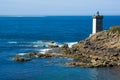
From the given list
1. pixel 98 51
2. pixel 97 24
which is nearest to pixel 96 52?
pixel 98 51

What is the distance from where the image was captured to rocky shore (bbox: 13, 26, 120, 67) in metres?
68.0

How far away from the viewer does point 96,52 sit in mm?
75688

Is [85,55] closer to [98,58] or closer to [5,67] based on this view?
[98,58]

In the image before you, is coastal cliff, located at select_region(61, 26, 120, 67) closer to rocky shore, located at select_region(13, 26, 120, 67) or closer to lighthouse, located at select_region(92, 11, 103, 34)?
rocky shore, located at select_region(13, 26, 120, 67)

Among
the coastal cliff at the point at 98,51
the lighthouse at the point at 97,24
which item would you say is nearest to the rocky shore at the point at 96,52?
the coastal cliff at the point at 98,51

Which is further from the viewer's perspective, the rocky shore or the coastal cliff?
the rocky shore

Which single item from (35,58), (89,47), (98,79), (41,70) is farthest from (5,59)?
(98,79)

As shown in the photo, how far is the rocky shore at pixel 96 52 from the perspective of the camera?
67956 millimetres

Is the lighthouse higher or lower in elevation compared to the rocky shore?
higher

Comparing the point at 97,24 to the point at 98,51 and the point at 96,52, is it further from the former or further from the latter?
the point at 96,52

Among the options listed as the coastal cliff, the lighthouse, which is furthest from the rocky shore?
the lighthouse

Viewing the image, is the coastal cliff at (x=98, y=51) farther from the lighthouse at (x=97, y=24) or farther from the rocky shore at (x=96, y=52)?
the lighthouse at (x=97, y=24)

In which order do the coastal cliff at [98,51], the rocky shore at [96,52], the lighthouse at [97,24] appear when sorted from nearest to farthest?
the coastal cliff at [98,51]
the rocky shore at [96,52]
the lighthouse at [97,24]

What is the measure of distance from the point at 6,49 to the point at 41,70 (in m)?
29.5
